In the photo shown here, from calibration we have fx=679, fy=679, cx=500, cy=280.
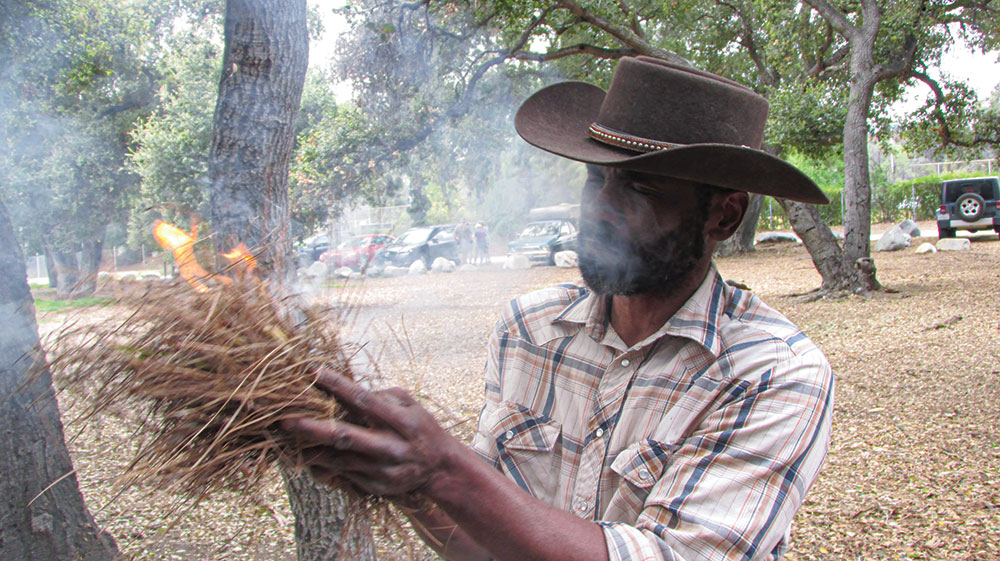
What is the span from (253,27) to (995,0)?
542 inches

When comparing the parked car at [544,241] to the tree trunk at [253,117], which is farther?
the parked car at [544,241]

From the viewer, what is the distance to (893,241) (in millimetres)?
19016

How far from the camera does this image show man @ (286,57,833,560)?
1.20m

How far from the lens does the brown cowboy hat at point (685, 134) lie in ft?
4.93

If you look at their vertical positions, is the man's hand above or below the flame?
below

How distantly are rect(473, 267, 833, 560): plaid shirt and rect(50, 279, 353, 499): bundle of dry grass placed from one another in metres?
0.51

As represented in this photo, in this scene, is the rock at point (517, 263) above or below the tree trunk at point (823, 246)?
below

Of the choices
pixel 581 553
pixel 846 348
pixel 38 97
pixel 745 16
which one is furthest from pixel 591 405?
pixel 745 16

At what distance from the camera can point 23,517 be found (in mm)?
2926

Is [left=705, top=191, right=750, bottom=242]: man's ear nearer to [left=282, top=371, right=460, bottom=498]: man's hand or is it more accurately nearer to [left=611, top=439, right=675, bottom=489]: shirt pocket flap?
[left=611, top=439, right=675, bottom=489]: shirt pocket flap

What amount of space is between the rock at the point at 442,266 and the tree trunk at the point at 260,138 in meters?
17.1

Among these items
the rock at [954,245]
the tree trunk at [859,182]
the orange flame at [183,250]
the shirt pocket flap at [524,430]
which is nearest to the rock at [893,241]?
the rock at [954,245]

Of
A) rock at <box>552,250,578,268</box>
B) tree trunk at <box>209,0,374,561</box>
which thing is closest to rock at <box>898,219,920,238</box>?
rock at <box>552,250,578,268</box>

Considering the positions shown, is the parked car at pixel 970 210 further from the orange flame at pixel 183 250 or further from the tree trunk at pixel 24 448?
the orange flame at pixel 183 250
